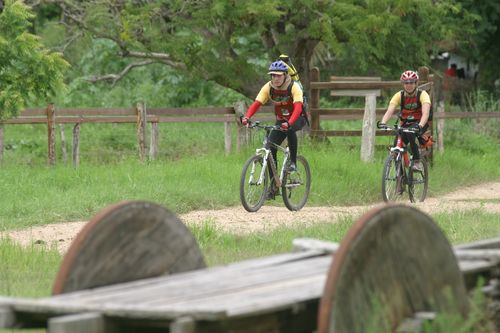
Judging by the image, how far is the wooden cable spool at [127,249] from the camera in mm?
5266

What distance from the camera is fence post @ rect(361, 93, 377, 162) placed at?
777 inches

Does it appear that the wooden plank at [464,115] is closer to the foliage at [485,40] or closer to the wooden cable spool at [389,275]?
the foliage at [485,40]

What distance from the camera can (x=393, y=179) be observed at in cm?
1625

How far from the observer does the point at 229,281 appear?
5129mm

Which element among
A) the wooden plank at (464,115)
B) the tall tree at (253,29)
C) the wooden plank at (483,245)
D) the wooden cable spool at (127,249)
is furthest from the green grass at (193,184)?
the wooden plank at (483,245)

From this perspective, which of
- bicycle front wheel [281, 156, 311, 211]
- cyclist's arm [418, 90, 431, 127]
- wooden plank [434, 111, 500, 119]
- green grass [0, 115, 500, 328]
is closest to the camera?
green grass [0, 115, 500, 328]

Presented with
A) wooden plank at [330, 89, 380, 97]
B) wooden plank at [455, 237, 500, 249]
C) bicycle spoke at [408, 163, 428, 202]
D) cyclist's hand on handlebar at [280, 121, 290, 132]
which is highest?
wooden plank at [330, 89, 380, 97]

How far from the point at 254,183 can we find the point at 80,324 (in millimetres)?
10465

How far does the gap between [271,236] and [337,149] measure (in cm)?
912

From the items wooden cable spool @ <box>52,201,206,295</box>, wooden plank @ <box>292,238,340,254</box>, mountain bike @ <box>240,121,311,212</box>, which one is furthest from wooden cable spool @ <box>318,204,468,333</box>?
mountain bike @ <box>240,121,311,212</box>

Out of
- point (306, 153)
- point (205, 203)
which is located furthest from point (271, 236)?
point (306, 153)

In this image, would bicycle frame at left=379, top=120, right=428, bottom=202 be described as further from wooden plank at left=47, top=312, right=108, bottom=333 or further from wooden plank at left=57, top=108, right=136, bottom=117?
wooden plank at left=47, top=312, right=108, bottom=333

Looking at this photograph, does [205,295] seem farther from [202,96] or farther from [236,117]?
[202,96]

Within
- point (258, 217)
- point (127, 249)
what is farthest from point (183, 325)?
point (258, 217)
